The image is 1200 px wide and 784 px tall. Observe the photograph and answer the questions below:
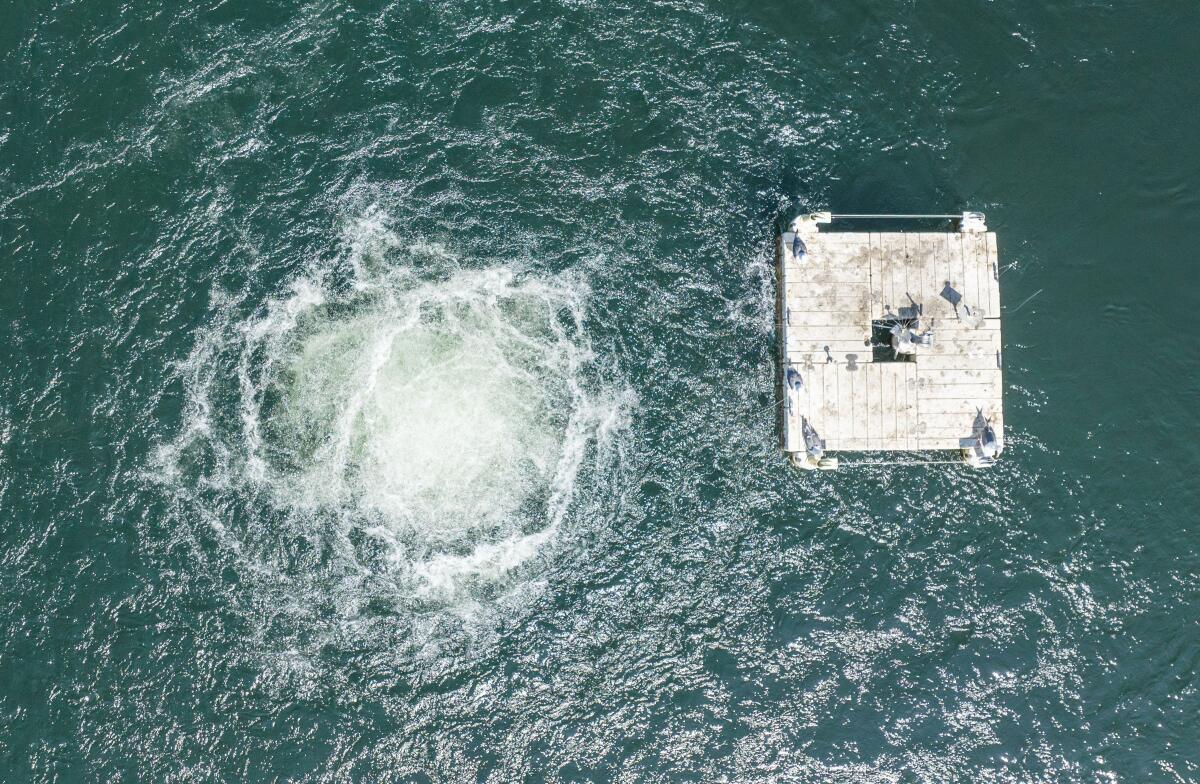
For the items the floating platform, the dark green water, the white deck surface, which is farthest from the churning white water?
the white deck surface

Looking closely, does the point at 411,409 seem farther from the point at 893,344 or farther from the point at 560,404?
the point at 893,344

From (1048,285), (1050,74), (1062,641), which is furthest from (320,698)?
(1050,74)

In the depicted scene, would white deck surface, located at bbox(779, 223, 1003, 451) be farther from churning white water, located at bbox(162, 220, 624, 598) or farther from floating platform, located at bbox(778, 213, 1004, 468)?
churning white water, located at bbox(162, 220, 624, 598)

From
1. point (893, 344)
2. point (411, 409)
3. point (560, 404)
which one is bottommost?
point (560, 404)

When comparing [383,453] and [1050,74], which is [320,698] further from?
[1050,74]

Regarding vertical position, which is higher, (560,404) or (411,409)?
(411,409)

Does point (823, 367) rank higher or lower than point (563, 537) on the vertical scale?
higher

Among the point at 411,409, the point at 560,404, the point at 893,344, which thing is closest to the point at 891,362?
the point at 893,344

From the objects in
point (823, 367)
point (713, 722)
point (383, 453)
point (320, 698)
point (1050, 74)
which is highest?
point (1050, 74)
